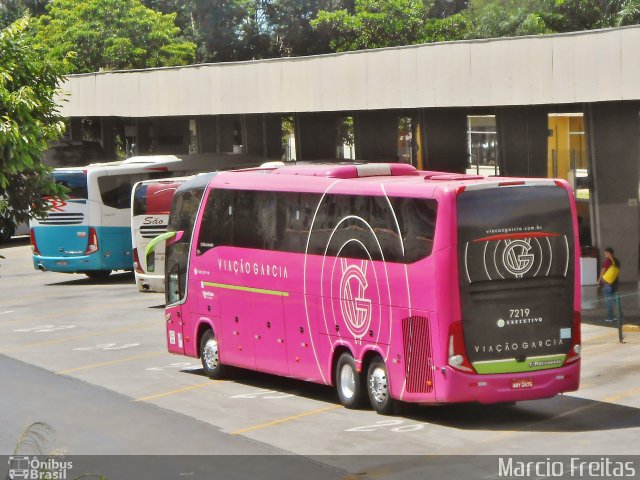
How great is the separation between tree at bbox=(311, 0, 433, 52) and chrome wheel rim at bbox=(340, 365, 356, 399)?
54250 mm

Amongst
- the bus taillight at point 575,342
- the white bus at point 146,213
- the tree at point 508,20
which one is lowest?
the bus taillight at point 575,342

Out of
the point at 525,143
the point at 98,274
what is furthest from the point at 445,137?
the point at 98,274

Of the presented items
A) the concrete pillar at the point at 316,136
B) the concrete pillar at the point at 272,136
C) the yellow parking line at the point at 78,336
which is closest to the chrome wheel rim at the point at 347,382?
the yellow parking line at the point at 78,336

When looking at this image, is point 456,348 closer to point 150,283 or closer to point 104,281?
point 150,283

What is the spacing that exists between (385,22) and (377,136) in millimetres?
34061

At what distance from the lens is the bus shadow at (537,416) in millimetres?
18375

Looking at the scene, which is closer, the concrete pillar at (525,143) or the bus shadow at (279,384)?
the bus shadow at (279,384)

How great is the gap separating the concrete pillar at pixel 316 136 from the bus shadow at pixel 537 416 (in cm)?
2518

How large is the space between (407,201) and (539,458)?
459cm

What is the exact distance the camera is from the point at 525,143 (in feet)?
121

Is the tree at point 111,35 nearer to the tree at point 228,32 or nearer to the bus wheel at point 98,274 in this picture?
the tree at point 228,32

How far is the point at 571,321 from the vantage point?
18594 millimetres

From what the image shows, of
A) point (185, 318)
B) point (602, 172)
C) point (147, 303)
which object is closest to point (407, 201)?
point (185, 318)

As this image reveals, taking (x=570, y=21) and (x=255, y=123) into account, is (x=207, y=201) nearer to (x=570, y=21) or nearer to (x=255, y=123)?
(x=255, y=123)
